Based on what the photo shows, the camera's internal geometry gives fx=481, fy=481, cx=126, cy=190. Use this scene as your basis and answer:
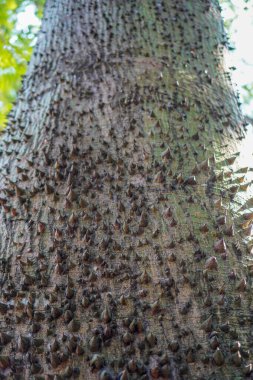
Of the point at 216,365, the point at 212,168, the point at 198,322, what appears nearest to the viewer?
the point at 216,365

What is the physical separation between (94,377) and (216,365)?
1.10 feet

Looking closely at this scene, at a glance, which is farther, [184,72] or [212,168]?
[184,72]

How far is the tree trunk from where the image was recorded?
54.7 inches

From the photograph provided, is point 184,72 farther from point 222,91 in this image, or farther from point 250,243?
point 250,243

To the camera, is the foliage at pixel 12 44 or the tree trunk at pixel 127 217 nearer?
the tree trunk at pixel 127 217

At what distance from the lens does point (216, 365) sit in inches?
51.9

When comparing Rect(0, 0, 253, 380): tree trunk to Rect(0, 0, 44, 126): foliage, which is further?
Rect(0, 0, 44, 126): foliage

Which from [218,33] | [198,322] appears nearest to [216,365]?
[198,322]

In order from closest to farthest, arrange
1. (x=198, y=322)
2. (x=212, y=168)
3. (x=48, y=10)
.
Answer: (x=198, y=322), (x=212, y=168), (x=48, y=10)

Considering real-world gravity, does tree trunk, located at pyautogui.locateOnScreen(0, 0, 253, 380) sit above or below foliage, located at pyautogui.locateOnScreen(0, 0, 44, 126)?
above

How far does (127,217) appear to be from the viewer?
173cm

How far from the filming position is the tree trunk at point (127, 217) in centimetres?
139

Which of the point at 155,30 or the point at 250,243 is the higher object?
the point at 155,30

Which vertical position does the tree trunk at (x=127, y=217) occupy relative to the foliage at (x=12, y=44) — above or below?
above
